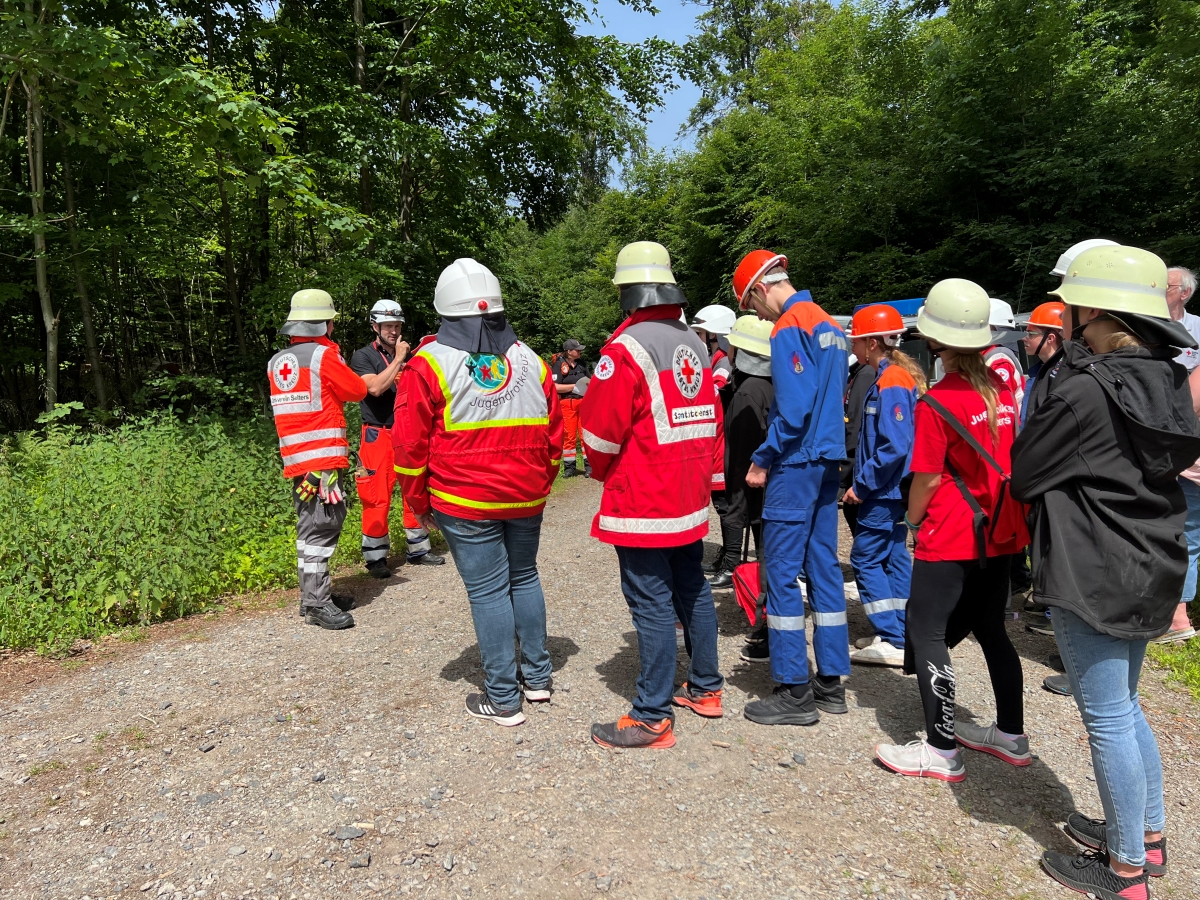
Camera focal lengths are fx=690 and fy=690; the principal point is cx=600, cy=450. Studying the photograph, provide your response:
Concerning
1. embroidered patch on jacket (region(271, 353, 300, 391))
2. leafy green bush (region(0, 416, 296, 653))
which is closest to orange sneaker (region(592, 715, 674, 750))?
embroidered patch on jacket (region(271, 353, 300, 391))

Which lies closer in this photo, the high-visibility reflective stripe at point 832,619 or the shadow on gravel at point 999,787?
the shadow on gravel at point 999,787

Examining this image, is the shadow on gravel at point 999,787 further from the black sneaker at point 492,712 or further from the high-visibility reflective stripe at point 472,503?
the high-visibility reflective stripe at point 472,503

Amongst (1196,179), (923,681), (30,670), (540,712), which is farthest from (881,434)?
(1196,179)

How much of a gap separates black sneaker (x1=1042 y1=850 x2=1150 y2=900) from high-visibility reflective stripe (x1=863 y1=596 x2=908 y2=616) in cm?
191

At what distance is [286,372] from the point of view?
483 cm

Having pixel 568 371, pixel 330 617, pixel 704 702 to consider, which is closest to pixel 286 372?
pixel 330 617

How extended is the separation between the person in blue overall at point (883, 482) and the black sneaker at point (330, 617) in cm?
355

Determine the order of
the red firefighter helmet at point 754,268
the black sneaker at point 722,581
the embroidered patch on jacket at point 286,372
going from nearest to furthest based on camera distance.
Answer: the red firefighter helmet at point 754,268 → the embroidered patch on jacket at point 286,372 → the black sneaker at point 722,581

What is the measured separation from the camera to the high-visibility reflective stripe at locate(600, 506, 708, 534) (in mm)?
3191

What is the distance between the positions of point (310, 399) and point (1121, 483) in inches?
182

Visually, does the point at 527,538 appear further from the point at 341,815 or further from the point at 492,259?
the point at 492,259

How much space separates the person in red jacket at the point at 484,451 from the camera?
3.46 meters

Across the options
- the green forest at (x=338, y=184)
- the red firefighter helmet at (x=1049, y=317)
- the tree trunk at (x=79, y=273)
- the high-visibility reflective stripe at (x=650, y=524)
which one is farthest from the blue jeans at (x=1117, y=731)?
the tree trunk at (x=79, y=273)

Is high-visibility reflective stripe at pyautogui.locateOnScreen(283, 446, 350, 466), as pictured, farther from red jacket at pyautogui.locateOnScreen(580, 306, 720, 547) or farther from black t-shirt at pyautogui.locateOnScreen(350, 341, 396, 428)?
red jacket at pyautogui.locateOnScreen(580, 306, 720, 547)
